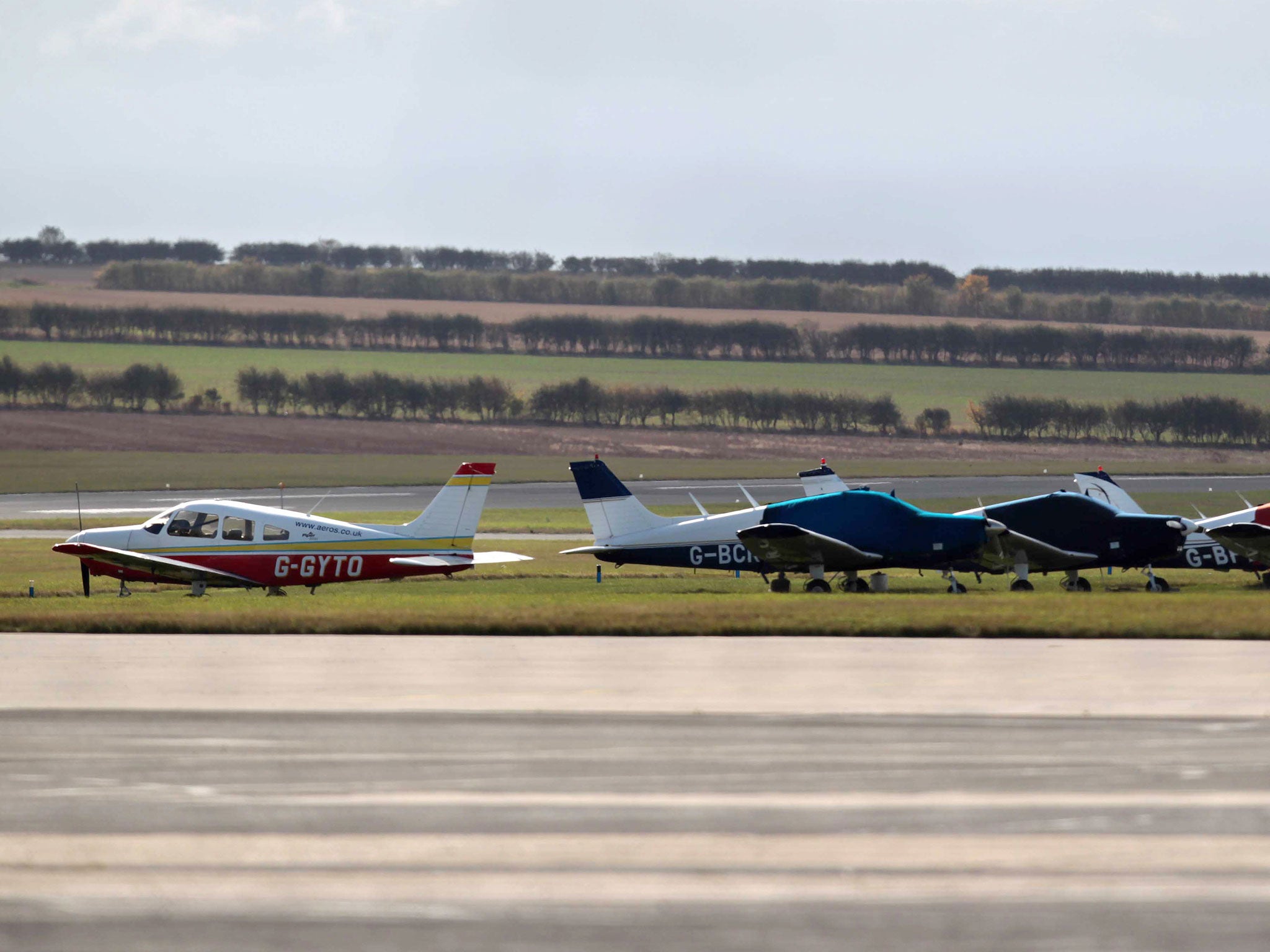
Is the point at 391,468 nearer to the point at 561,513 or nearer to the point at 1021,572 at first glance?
the point at 561,513

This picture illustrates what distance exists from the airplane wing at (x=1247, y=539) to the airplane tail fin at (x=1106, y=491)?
268cm

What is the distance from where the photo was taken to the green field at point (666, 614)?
18234 millimetres

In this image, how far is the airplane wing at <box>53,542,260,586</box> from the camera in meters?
26.0

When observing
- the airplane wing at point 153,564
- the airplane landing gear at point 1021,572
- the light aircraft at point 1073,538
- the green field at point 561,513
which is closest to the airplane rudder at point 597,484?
the airplane wing at point 153,564

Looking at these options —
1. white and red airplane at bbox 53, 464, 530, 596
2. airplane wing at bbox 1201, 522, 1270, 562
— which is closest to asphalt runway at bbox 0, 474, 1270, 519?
white and red airplane at bbox 53, 464, 530, 596

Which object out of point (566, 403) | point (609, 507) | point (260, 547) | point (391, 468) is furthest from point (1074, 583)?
point (566, 403)

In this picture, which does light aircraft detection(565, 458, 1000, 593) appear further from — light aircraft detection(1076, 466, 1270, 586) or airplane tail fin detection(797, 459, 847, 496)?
light aircraft detection(1076, 466, 1270, 586)

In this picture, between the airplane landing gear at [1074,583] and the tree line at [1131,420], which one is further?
the tree line at [1131,420]

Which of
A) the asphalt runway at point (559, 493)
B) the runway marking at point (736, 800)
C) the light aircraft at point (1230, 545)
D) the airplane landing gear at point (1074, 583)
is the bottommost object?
the asphalt runway at point (559, 493)

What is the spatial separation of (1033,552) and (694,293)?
415ft

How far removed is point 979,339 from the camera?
413 feet

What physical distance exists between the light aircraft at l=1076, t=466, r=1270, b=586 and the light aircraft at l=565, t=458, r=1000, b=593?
4.35m

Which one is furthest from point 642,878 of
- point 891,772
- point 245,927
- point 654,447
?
point 654,447

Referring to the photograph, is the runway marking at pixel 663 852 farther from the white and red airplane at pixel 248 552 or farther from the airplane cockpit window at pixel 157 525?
the airplane cockpit window at pixel 157 525
